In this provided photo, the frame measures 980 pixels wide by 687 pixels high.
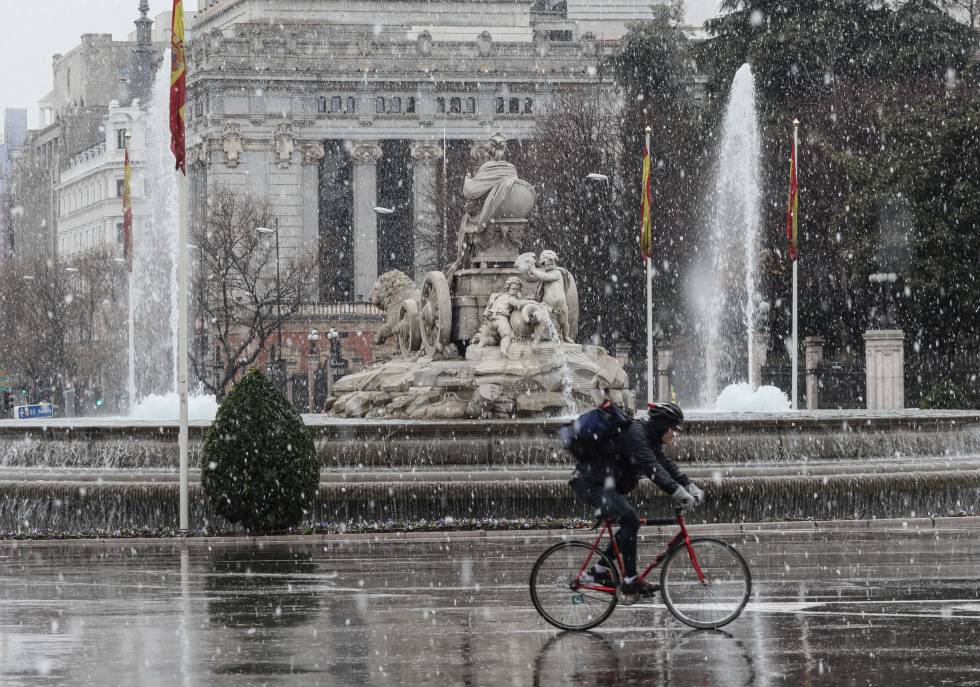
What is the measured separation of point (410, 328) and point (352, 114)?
85.9m

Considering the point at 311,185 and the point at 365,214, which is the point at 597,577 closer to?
the point at 311,185

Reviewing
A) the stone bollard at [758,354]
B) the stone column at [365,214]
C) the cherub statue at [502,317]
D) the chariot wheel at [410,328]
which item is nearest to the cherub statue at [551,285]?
the cherub statue at [502,317]

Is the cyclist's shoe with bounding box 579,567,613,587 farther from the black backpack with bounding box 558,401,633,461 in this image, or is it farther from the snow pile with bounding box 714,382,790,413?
the snow pile with bounding box 714,382,790,413

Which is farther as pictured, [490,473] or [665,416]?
[490,473]

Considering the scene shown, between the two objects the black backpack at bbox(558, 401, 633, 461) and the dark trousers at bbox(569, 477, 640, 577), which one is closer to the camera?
the black backpack at bbox(558, 401, 633, 461)

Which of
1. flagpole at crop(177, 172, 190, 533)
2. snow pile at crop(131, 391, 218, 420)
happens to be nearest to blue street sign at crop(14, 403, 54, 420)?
snow pile at crop(131, 391, 218, 420)

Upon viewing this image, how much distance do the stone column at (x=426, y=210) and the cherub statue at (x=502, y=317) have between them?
163 ft

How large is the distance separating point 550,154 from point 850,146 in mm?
→ 13025

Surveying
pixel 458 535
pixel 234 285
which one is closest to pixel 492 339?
pixel 458 535

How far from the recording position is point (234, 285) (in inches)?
3401

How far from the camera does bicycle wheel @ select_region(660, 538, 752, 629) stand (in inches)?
575

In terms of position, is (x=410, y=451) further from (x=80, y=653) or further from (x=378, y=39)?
(x=378, y=39)

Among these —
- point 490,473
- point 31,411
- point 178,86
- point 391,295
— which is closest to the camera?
point 490,473

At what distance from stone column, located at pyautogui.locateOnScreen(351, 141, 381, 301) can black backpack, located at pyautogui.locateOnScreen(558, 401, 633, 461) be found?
102 m
